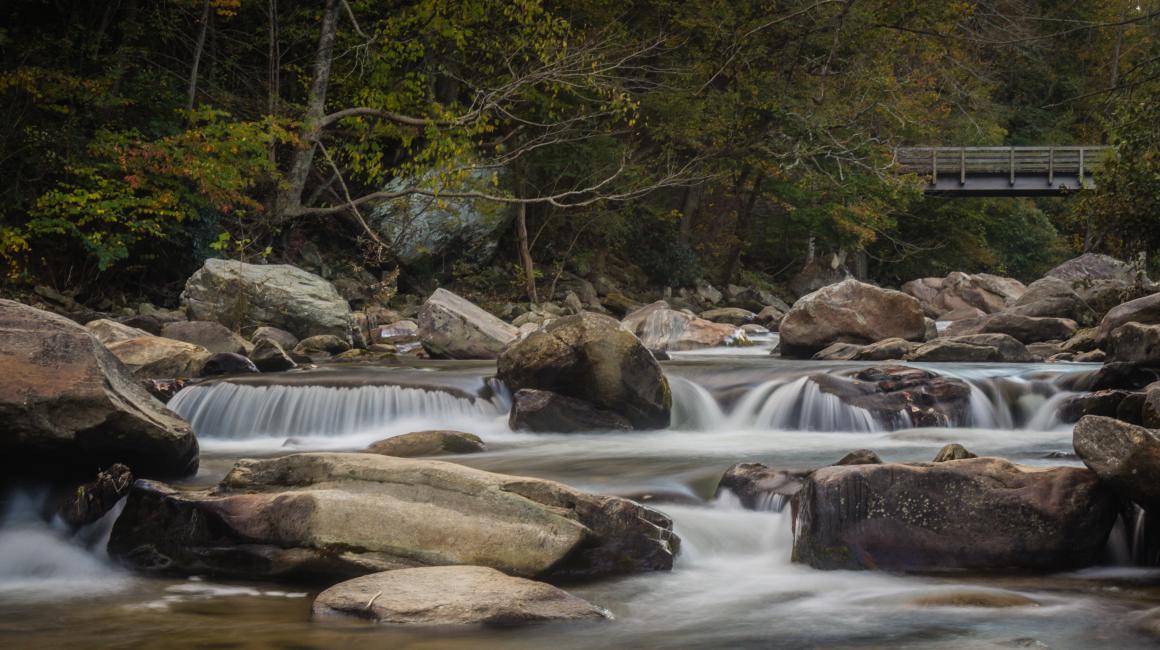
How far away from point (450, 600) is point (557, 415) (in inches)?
215

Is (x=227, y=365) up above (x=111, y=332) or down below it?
below

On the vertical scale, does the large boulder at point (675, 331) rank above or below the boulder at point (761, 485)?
above

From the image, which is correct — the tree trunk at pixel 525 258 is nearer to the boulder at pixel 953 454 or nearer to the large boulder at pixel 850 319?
the large boulder at pixel 850 319

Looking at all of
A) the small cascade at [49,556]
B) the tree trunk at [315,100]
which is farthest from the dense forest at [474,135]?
the small cascade at [49,556]

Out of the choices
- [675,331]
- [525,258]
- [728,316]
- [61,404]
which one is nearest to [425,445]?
[61,404]

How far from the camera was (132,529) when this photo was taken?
5.90m

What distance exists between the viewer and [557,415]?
33.0ft

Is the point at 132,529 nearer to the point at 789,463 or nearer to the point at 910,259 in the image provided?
the point at 789,463

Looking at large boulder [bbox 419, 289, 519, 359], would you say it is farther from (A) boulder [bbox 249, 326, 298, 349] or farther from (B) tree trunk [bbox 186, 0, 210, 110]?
(B) tree trunk [bbox 186, 0, 210, 110]

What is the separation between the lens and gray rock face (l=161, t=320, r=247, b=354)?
1416 cm

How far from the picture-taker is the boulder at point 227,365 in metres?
12.2

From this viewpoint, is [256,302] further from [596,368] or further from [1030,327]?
[1030,327]

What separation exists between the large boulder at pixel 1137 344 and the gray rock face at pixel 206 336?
10398mm

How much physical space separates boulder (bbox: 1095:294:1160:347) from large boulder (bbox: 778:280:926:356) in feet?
10.3
